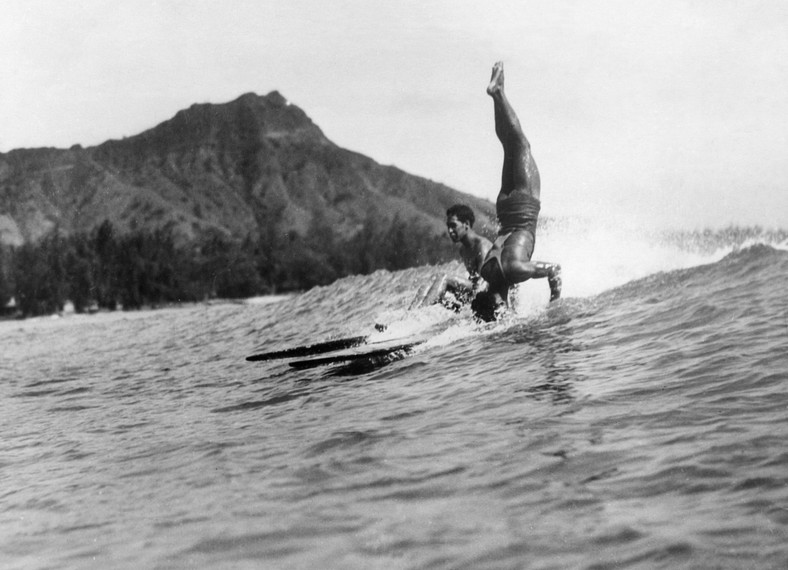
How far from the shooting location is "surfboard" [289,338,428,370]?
862 cm

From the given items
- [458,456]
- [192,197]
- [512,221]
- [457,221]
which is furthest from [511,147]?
[192,197]

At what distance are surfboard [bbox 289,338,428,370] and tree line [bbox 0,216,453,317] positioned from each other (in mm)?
47540

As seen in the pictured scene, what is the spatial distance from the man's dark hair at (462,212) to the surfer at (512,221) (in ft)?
1.61

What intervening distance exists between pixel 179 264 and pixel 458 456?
5535 centimetres

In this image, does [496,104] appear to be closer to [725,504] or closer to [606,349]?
[606,349]

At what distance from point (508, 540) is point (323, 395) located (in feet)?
14.4

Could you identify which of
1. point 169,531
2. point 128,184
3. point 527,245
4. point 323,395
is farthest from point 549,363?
point 128,184

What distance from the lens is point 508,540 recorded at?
3.22m

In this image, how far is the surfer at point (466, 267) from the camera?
10648mm

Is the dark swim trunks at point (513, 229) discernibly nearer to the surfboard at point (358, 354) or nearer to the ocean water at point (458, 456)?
the ocean water at point (458, 456)

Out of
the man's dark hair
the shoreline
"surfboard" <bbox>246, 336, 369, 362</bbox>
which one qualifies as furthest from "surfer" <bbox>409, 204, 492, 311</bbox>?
the shoreline

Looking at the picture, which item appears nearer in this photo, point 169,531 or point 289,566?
point 289,566

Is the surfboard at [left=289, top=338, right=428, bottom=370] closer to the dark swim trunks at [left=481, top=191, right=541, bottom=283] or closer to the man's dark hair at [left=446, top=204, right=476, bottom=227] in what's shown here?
the dark swim trunks at [left=481, top=191, right=541, bottom=283]

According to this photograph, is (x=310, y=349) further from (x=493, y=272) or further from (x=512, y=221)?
(x=512, y=221)
